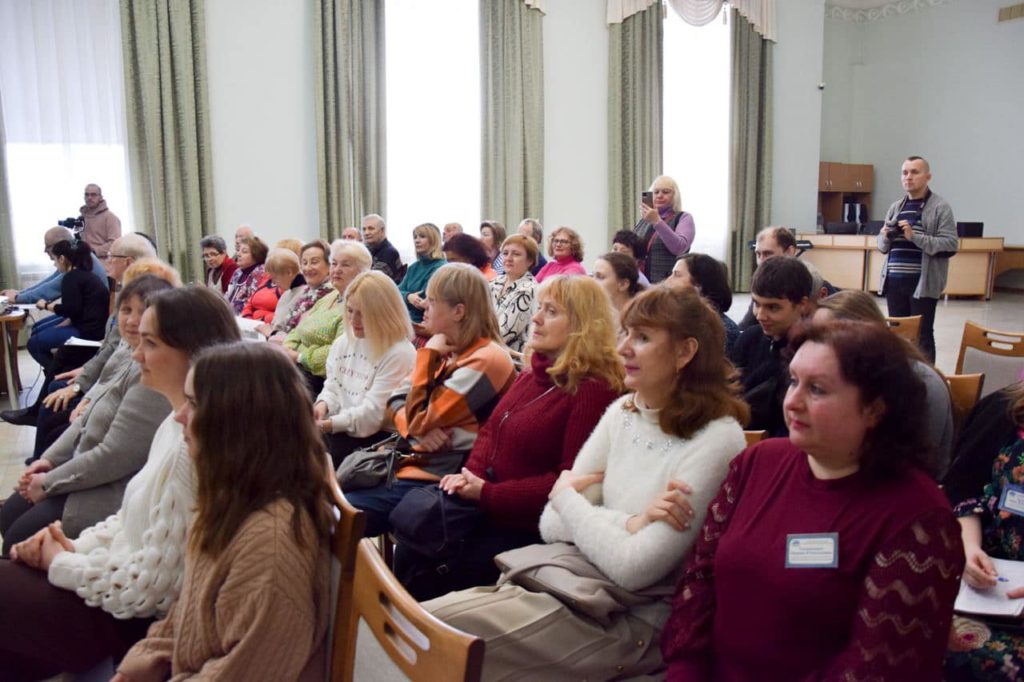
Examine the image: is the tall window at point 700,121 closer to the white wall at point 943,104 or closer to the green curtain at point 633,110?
the green curtain at point 633,110

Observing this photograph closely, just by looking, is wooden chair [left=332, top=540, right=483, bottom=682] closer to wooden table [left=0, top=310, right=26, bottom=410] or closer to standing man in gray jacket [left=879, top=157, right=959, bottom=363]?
standing man in gray jacket [left=879, top=157, right=959, bottom=363]

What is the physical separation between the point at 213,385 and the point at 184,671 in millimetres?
473

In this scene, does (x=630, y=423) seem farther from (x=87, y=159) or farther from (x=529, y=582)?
(x=87, y=159)

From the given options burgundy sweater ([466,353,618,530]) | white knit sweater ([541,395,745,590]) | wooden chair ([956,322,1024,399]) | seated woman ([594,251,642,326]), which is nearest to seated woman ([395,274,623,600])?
burgundy sweater ([466,353,618,530])

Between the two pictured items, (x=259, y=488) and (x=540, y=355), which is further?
(x=540, y=355)

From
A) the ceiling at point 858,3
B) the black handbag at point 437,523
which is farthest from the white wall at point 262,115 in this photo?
the ceiling at point 858,3

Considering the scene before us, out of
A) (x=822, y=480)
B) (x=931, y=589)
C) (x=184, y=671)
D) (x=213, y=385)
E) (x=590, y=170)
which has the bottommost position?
(x=184, y=671)

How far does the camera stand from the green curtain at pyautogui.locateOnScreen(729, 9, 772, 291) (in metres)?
10.5

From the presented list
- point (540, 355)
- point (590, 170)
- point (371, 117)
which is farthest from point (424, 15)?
point (540, 355)

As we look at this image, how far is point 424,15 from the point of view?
8641mm

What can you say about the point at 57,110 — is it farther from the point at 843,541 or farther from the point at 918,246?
the point at 843,541

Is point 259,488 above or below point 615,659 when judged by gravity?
above

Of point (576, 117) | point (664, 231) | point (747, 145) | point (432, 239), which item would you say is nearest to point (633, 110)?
point (576, 117)

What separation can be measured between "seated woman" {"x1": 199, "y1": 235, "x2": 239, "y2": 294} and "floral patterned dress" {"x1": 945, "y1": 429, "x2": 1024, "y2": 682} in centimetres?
549
